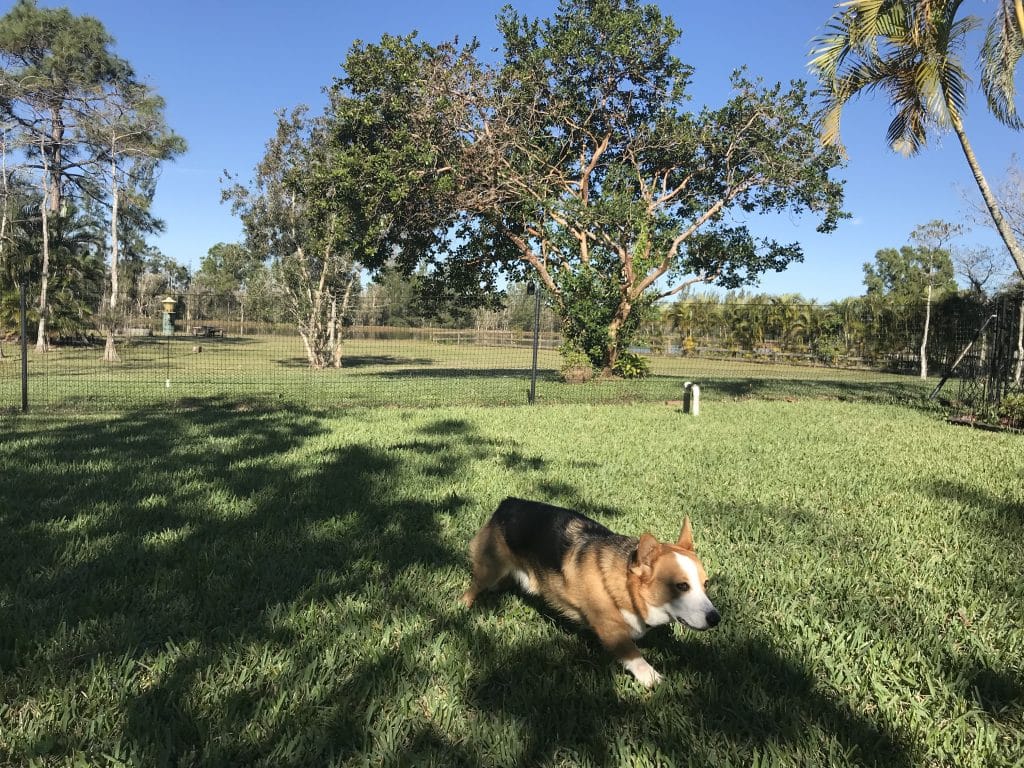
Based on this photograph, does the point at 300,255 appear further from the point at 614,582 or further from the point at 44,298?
the point at 614,582

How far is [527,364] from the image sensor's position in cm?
2181

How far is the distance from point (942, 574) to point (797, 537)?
771mm

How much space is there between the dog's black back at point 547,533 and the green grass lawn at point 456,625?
38cm

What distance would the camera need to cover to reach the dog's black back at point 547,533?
2.45m

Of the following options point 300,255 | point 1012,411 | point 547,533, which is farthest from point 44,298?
point 1012,411

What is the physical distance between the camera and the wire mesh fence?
36.5ft

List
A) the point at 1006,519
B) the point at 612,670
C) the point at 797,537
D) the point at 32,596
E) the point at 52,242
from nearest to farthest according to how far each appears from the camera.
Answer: the point at 612,670
the point at 32,596
the point at 797,537
the point at 1006,519
the point at 52,242

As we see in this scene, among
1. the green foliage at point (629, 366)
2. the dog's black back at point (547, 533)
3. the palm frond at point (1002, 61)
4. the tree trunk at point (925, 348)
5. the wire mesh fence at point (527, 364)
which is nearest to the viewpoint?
the dog's black back at point (547, 533)

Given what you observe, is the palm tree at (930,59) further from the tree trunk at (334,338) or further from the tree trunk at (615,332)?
the tree trunk at (334,338)

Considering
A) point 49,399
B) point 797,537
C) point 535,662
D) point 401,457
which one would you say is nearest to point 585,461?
point 401,457

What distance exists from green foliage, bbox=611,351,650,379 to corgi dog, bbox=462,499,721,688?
534 inches

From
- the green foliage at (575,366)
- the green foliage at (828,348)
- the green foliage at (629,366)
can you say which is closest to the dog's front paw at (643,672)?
the green foliage at (575,366)

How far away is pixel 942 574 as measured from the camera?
126 inches

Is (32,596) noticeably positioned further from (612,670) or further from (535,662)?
(612,670)
